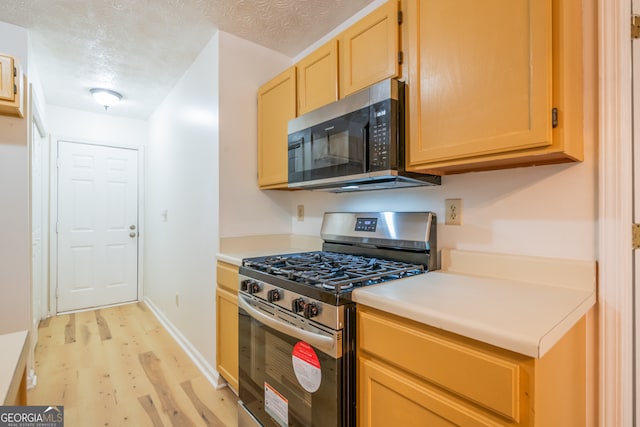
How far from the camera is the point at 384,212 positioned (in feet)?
5.64

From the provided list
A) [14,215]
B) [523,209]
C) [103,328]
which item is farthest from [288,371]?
[103,328]

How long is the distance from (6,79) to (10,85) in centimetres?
3

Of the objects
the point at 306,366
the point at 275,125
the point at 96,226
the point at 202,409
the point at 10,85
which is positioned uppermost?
the point at 10,85

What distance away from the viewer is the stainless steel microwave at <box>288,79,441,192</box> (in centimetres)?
137

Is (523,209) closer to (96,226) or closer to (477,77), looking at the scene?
(477,77)

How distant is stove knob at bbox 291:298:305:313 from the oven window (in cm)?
14

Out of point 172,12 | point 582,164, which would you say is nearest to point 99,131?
point 172,12

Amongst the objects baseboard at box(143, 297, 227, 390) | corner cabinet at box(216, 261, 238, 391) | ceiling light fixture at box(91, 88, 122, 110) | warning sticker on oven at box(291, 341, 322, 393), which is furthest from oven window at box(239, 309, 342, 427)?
ceiling light fixture at box(91, 88, 122, 110)

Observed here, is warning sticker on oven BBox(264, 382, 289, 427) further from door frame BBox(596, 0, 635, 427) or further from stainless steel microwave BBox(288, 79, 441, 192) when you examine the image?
door frame BBox(596, 0, 635, 427)

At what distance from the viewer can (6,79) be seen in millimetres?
1829

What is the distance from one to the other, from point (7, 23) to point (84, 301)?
9.69 ft

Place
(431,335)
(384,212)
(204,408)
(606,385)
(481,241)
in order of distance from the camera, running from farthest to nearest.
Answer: (204,408) < (384,212) < (481,241) < (606,385) < (431,335)

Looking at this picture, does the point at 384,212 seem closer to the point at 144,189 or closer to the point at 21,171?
the point at 21,171

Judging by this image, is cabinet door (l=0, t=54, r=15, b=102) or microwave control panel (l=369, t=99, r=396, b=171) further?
cabinet door (l=0, t=54, r=15, b=102)
